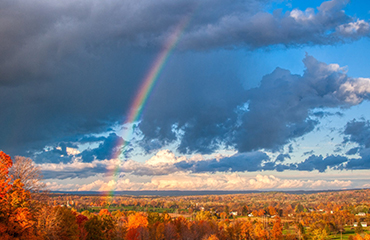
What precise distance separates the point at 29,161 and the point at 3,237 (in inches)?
503

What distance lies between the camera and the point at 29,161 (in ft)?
179

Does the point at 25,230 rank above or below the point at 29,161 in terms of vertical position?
below

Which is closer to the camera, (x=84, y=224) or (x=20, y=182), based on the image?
(x=20, y=182)

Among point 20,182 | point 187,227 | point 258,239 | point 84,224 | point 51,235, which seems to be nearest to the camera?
point 20,182

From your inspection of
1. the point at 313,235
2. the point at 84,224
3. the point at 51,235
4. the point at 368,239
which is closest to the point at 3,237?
the point at 51,235

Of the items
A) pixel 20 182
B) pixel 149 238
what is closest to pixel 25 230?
pixel 20 182

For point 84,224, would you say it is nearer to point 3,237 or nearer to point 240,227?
point 3,237

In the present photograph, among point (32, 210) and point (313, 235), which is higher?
point (32, 210)

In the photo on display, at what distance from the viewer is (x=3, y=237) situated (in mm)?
45844

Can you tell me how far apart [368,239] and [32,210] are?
13931cm

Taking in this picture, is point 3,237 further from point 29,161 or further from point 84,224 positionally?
point 84,224

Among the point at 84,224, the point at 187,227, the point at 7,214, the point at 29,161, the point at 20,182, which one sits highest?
the point at 29,161

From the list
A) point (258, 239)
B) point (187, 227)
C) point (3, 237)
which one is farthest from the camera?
point (258, 239)

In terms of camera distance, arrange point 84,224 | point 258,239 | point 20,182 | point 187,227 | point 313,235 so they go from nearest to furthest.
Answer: point 20,182 < point 84,224 < point 187,227 < point 258,239 < point 313,235
